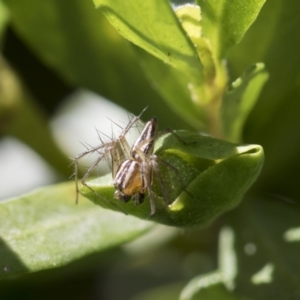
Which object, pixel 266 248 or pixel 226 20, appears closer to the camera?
pixel 226 20

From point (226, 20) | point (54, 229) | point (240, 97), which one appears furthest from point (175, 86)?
point (54, 229)

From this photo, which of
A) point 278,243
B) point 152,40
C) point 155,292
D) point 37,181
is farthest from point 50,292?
point 152,40

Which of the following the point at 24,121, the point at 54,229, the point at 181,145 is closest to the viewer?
the point at 181,145

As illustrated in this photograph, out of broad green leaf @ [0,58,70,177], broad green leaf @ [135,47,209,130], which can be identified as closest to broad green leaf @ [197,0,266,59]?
broad green leaf @ [135,47,209,130]

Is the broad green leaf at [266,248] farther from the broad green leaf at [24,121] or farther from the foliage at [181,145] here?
the broad green leaf at [24,121]

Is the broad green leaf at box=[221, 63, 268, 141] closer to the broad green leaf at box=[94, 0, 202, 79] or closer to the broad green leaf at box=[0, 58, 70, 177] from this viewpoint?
the broad green leaf at box=[94, 0, 202, 79]

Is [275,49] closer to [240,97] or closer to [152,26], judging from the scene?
[240,97]
